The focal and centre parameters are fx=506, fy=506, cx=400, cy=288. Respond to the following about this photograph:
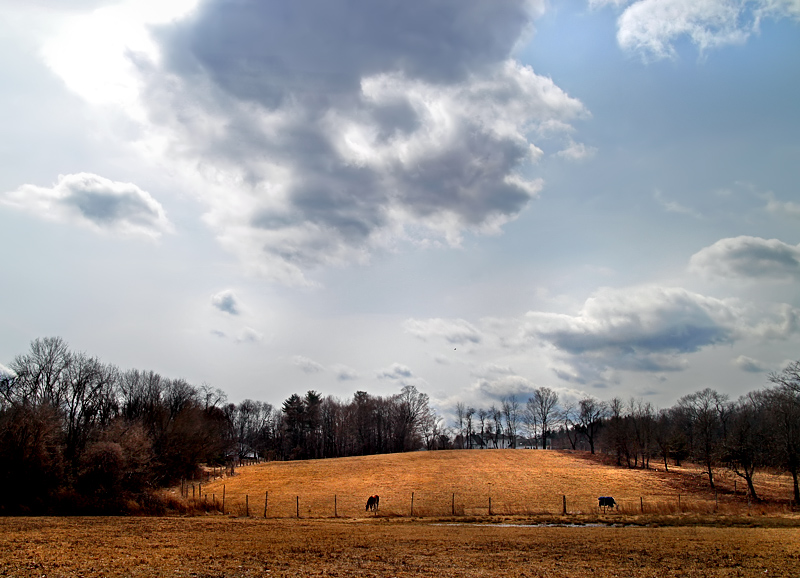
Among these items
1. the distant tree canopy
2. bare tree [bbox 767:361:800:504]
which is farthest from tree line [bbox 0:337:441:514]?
bare tree [bbox 767:361:800:504]

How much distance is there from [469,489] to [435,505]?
1374 centimetres

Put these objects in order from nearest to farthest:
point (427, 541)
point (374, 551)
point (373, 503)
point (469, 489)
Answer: point (374, 551) < point (427, 541) < point (373, 503) < point (469, 489)

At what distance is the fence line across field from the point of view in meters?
36.2

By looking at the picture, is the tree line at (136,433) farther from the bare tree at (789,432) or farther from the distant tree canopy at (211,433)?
the bare tree at (789,432)

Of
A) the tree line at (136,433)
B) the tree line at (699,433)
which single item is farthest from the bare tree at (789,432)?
the tree line at (136,433)

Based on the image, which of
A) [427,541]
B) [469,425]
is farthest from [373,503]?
[469,425]

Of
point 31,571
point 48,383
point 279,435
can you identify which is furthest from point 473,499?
point 279,435

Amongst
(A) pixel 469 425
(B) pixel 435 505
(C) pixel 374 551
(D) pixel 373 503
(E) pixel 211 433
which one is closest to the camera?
(C) pixel 374 551

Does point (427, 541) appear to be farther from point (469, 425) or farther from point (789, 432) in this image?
point (469, 425)

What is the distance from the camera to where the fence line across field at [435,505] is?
1427 inches

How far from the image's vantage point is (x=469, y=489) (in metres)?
54.0

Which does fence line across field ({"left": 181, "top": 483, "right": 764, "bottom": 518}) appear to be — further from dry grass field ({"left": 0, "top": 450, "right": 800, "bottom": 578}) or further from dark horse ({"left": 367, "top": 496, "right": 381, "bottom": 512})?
dark horse ({"left": 367, "top": 496, "right": 381, "bottom": 512})

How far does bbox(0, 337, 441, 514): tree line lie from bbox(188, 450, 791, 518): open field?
6.36m

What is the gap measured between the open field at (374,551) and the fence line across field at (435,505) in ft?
30.7
